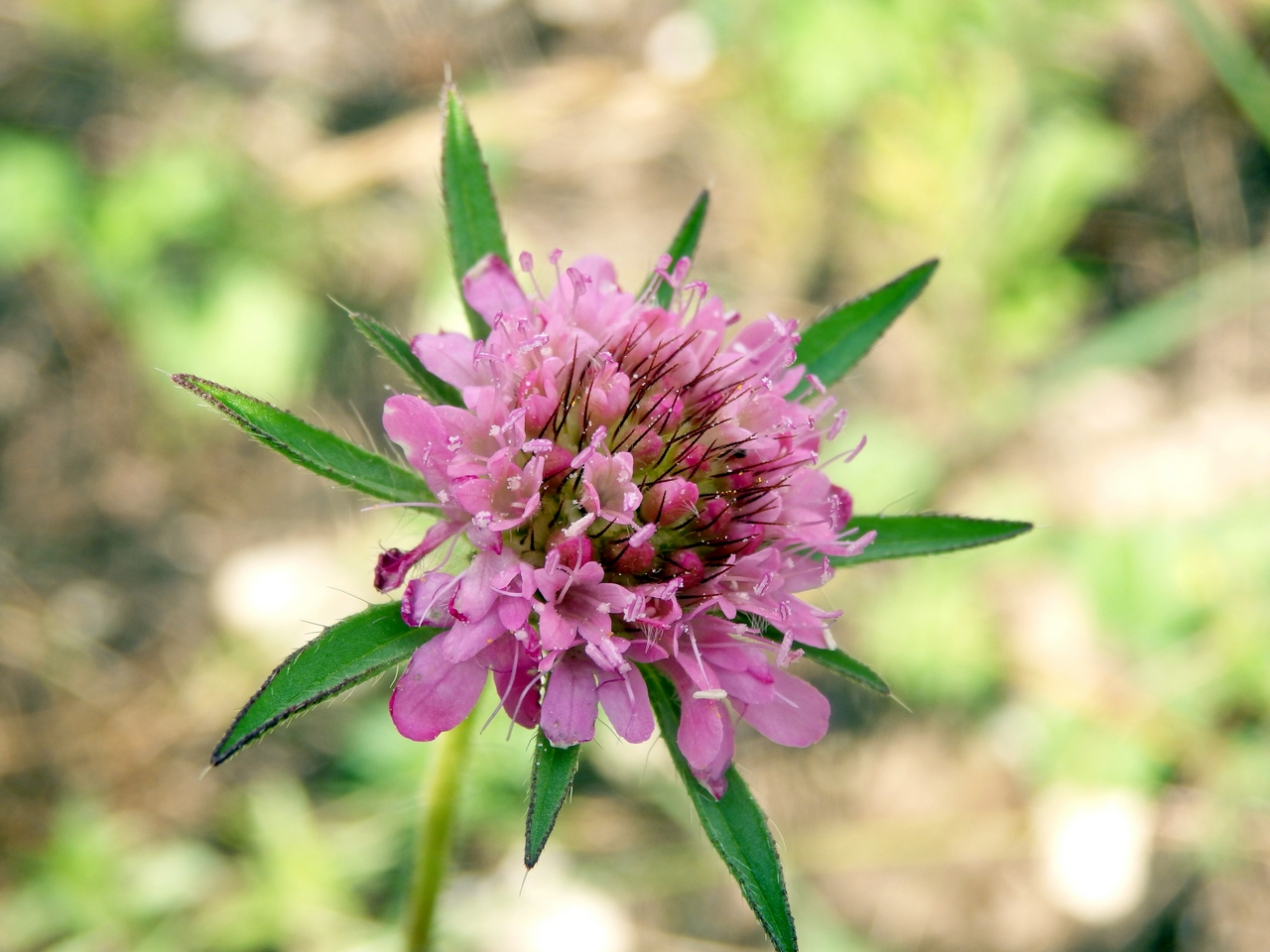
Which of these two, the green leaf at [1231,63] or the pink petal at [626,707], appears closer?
the pink petal at [626,707]

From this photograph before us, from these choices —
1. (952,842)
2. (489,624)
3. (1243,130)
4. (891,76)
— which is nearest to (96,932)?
(489,624)

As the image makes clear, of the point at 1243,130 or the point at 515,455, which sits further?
the point at 1243,130

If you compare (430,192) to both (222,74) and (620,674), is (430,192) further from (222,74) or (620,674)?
(620,674)

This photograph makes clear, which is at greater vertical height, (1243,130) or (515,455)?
(1243,130)

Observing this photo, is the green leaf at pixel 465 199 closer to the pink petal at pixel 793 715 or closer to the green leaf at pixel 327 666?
the green leaf at pixel 327 666

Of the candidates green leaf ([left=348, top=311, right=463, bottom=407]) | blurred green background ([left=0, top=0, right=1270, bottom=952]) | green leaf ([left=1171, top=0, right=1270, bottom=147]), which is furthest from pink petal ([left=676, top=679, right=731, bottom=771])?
green leaf ([left=1171, top=0, right=1270, bottom=147])

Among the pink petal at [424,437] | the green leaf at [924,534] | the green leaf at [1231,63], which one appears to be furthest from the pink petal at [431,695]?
the green leaf at [1231,63]
